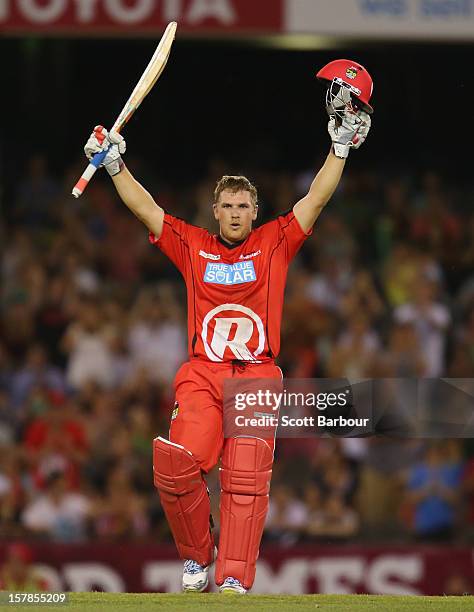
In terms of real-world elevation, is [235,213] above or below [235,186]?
below

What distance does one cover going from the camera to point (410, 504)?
406 inches

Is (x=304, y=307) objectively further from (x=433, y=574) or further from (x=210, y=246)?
(x=210, y=246)

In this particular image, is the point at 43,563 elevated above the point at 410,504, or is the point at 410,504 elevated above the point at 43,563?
the point at 410,504

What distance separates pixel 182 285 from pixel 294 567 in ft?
10.7

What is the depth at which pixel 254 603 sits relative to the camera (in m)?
5.72

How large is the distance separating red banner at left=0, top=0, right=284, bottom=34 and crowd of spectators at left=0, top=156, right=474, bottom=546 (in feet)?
6.70

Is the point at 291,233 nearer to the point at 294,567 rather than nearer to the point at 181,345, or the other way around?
the point at 294,567

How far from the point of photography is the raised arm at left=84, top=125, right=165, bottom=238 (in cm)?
620

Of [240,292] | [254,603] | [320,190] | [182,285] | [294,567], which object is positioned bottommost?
[254,603]

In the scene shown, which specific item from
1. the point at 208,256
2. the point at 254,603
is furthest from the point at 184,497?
the point at 208,256

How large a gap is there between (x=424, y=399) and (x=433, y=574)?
81.1 inches

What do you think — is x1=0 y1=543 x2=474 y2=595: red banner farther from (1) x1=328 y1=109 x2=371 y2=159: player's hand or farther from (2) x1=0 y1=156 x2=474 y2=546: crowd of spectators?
(1) x1=328 y1=109 x2=371 y2=159: player's hand

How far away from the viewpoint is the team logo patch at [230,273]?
616 centimetres

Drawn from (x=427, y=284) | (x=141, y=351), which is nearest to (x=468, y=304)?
(x=427, y=284)
